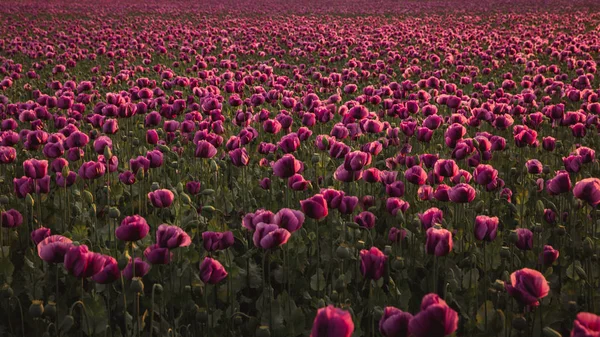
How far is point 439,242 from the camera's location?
2289 mm

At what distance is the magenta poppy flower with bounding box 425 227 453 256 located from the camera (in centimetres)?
228

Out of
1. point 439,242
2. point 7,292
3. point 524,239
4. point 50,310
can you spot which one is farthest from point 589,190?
point 7,292

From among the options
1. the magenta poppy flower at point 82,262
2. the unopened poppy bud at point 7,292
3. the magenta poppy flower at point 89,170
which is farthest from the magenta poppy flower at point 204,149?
the magenta poppy flower at point 82,262

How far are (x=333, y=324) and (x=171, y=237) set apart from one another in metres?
1.08

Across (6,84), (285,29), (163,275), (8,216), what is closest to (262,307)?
(163,275)

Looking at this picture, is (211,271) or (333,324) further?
(211,271)

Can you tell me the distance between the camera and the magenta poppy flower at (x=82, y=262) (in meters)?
2.00

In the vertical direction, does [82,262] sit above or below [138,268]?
above

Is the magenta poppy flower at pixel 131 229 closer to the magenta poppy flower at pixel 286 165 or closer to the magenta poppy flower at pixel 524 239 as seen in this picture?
the magenta poppy flower at pixel 286 165

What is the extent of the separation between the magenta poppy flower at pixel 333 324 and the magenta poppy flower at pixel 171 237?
1013 mm

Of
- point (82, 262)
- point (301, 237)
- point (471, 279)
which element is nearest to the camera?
point (82, 262)

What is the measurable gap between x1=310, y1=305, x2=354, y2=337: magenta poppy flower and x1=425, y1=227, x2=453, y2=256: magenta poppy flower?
0.99 metres

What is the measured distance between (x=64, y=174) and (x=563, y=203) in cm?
332

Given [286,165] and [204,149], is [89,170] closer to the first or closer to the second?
[204,149]
